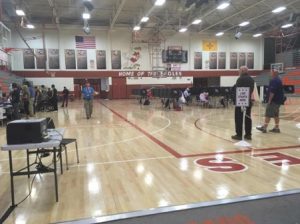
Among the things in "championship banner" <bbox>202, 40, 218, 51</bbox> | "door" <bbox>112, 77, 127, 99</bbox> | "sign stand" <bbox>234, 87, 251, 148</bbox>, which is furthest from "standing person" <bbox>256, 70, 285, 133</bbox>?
"championship banner" <bbox>202, 40, 218, 51</bbox>

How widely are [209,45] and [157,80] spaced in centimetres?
585

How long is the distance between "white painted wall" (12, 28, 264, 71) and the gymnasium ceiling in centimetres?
77

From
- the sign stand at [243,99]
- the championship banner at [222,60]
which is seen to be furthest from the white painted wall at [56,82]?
the sign stand at [243,99]

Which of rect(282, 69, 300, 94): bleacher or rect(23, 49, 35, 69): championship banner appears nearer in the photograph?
rect(23, 49, 35, 69): championship banner

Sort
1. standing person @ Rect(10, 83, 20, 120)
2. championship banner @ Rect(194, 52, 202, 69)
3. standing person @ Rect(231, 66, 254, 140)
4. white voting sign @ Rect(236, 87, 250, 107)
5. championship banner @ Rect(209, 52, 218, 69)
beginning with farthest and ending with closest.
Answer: championship banner @ Rect(209, 52, 218, 69) → championship banner @ Rect(194, 52, 202, 69) → standing person @ Rect(10, 83, 20, 120) → standing person @ Rect(231, 66, 254, 140) → white voting sign @ Rect(236, 87, 250, 107)

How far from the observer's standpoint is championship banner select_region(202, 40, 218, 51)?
26.0m

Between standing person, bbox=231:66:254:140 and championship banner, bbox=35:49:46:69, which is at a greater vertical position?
championship banner, bbox=35:49:46:69

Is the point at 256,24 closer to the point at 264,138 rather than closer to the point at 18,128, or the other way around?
Answer: the point at 264,138

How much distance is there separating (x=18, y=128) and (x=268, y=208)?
8.87 feet

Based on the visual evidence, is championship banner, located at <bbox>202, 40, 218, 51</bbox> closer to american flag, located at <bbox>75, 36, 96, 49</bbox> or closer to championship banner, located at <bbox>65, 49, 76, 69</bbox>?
american flag, located at <bbox>75, 36, 96, 49</bbox>

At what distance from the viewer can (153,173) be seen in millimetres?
4172

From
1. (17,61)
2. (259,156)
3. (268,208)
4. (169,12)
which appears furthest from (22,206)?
(17,61)

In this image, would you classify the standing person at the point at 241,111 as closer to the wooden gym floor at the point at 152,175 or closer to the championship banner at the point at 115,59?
the wooden gym floor at the point at 152,175

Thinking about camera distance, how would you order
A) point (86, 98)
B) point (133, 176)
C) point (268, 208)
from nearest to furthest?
point (268, 208), point (133, 176), point (86, 98)
